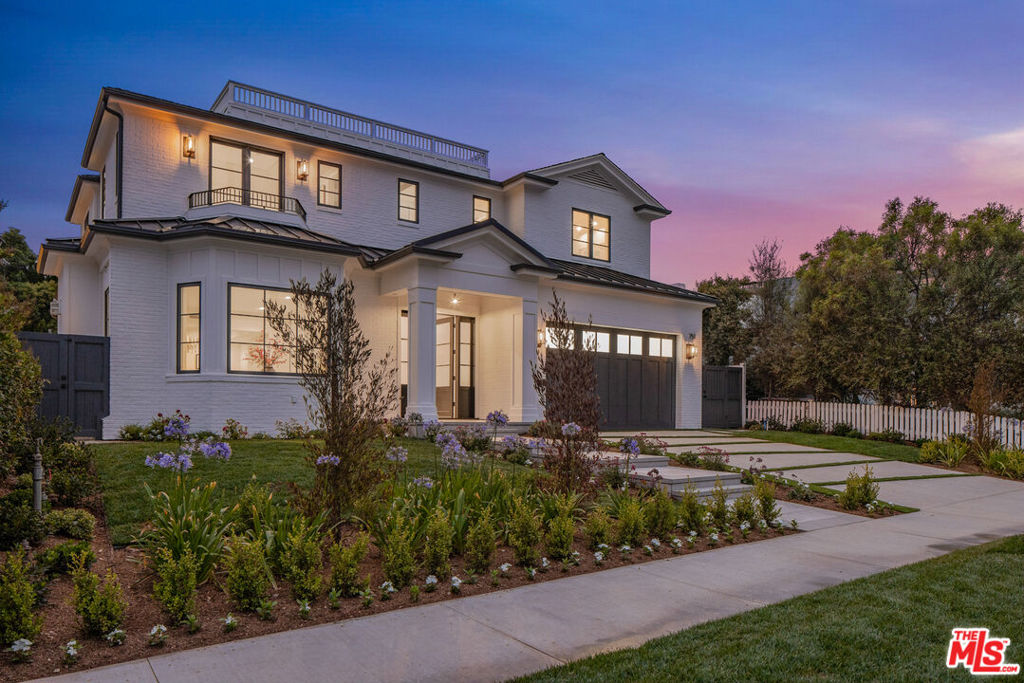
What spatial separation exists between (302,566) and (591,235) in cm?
1626

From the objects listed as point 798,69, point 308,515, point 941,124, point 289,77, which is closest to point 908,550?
point 308,515

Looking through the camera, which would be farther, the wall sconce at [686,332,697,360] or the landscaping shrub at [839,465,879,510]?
the wall sconce at [686,332,697,360]

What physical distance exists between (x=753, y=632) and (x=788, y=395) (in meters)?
22.1

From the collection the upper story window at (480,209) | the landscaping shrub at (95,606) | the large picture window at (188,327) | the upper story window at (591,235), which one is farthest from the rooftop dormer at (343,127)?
the landscaping shrub at (95,606)

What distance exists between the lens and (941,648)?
12.6 feet

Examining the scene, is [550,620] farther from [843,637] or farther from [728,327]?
[728,327]

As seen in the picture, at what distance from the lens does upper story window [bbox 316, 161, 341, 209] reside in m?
15.5

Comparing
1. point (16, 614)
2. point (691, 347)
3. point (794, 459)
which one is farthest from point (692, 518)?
point (691, 347)

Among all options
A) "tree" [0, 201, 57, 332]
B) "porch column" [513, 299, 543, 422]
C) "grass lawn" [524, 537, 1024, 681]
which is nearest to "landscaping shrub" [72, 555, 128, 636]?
"grass lawn" [524, 537, 1024, 681]

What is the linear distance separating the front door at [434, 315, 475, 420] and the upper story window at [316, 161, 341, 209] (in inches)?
151

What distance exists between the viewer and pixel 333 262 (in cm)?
1386

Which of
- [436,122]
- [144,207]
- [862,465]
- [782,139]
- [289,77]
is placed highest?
[436,122]

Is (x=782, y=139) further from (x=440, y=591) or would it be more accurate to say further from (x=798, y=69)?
(x=440, y=591)

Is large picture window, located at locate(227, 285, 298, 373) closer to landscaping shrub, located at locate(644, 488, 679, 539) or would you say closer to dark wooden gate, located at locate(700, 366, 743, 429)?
landscaping shrub, located at locate(644, 488, 679, 539)
